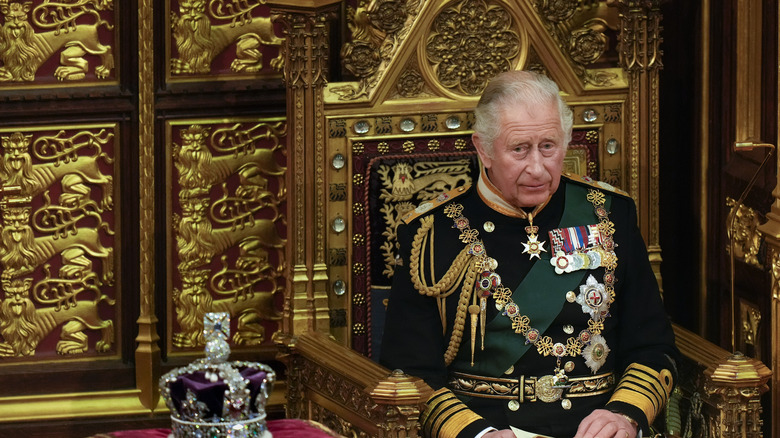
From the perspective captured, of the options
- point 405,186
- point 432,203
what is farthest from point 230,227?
point 432,203

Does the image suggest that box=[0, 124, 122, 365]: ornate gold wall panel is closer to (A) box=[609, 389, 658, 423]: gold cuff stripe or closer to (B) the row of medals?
(B) the row of medals

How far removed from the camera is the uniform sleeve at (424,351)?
3.65 metres

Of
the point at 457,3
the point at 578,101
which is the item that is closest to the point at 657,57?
the point at 578,101

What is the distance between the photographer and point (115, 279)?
16.0ft

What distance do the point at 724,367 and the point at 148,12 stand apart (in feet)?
7.50

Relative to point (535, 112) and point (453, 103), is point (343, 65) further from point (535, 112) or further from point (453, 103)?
point (535, 112)

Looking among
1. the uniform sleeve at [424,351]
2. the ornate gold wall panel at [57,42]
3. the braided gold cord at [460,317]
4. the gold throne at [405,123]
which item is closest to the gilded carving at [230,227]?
the ornate gold wall panel at [57,42]

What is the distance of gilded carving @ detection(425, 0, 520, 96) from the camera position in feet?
14.0

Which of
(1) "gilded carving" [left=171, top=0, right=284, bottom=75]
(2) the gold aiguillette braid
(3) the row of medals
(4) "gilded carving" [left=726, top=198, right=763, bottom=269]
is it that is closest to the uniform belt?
(3) the row of medals

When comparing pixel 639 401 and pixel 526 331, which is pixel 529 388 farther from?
pixel 639 401

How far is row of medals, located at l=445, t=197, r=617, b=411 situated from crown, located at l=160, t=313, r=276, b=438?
135cm

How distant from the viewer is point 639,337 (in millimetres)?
3812

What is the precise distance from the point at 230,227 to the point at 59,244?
0.60m

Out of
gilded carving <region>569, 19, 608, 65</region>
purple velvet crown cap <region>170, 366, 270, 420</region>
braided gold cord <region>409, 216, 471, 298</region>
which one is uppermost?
gilded carving <region>569, 19, 608, 65</region>
